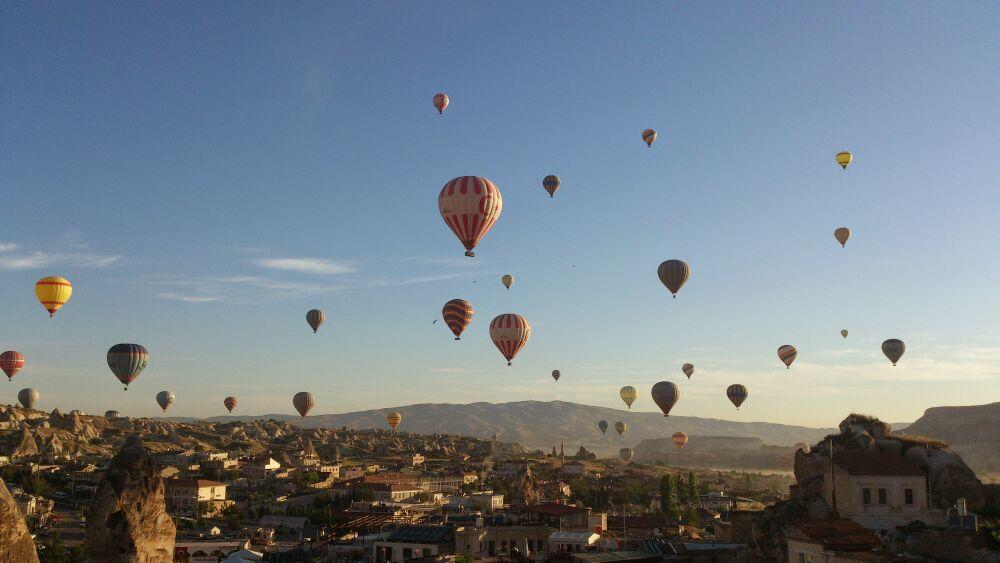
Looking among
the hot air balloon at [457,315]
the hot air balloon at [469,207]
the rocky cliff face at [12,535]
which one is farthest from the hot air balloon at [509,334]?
the rocky cliff face at [12,535]

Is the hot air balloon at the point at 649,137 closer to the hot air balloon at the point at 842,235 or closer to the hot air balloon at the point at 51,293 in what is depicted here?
the hot air balloon at the point at 842,235

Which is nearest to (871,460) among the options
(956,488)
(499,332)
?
(956,488)

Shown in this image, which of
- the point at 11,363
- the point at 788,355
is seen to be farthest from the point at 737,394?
the point at 11,363

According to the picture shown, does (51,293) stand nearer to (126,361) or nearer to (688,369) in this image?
(126,361)

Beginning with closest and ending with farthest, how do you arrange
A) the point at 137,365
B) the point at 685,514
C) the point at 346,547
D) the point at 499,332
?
the point at 346,547 → the point at 499,332 → the point at 137,365 → the point at 685,514

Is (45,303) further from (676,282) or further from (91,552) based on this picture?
(676,282)

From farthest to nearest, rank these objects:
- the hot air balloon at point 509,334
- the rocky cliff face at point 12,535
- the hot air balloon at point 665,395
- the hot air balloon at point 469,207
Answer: the hot air balloon at point 665,395 → the hot air balloon at point 509,334 → the hot air balloon at point 469,207 → the rocky cliff face at point 12,535
